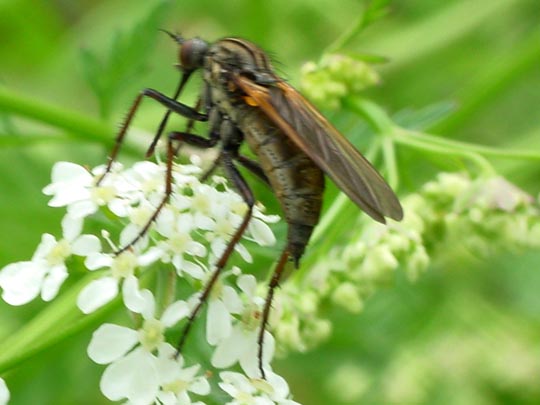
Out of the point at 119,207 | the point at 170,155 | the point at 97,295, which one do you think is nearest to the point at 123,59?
the point at 170,155

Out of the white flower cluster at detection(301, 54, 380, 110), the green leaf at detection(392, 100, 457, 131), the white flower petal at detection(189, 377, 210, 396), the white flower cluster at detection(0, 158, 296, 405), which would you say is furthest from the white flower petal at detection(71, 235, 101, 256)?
the green leaf at detection(392, 100, 457, 131)

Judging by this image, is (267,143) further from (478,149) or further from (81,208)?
(478,149)

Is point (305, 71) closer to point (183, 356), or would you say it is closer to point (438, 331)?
point (183, 356)

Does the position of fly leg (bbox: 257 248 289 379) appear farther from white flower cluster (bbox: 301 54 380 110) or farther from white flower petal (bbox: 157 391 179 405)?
white flower cluster (bbox: 301 54 380 110)

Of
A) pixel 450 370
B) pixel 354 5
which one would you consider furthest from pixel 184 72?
pixel 354 5

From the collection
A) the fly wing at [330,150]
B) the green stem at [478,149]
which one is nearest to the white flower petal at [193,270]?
the fly wing at [330,150]

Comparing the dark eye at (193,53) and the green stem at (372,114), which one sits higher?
the green stem at (372,114)

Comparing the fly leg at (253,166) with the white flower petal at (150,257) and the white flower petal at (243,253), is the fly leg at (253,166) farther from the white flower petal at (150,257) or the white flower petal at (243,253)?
the white flower petal at (150,257)
